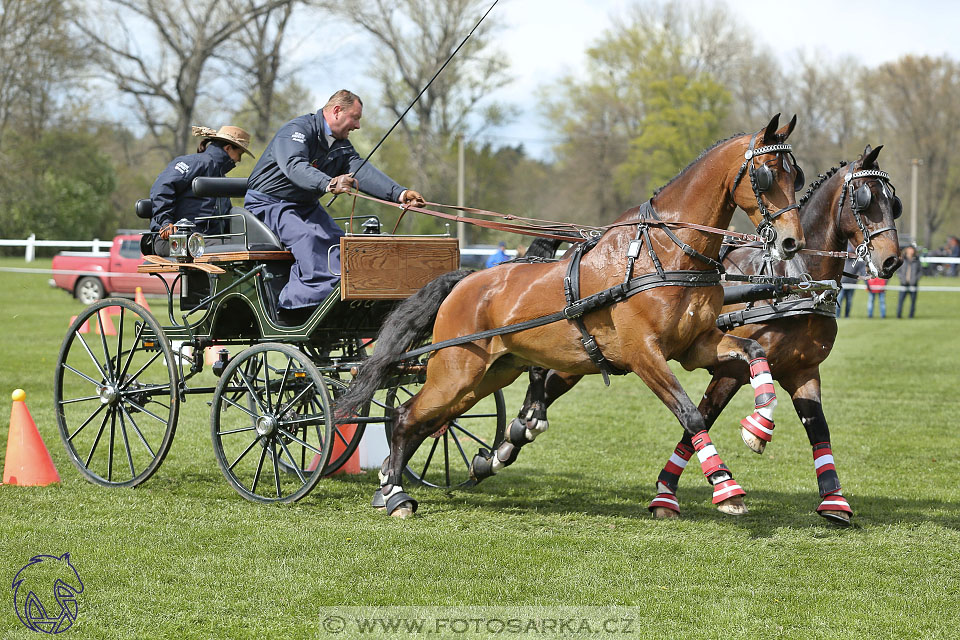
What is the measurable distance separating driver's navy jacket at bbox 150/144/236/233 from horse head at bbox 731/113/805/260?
12.2ft

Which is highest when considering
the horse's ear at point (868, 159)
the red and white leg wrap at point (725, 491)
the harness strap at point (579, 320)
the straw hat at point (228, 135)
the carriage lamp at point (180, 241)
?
the straw hat at point (228, 135)

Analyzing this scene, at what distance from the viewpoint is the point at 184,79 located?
34.3 meters

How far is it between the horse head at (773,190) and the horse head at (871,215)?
41.1 inches

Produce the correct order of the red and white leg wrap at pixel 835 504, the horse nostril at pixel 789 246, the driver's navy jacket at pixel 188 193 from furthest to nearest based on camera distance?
1. the driver's navy jacket at pixel 188 193
2. the red and white leg wrap at pixel 835 504
3. the horse nostril at pixel 789 246

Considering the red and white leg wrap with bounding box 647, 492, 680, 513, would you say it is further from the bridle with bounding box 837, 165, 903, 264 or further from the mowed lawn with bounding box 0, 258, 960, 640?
the bridle with bounding box 837, 165, 903, 264

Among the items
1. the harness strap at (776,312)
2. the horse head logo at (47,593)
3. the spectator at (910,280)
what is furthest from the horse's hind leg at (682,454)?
the spectator at (910,280)

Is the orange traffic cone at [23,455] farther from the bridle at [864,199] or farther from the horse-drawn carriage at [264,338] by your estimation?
the bridle at [864,199]

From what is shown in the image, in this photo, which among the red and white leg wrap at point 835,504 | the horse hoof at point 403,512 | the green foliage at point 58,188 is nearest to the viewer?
the red and white leg wrap at point 835,504

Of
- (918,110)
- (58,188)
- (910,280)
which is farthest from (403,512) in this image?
(918,110)

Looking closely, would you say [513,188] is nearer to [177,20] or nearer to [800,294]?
[177,20]

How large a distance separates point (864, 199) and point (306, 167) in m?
3.29

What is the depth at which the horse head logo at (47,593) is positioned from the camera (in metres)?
4.08

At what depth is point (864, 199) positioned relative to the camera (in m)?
5.89

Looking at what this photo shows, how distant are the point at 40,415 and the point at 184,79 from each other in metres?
27.0
